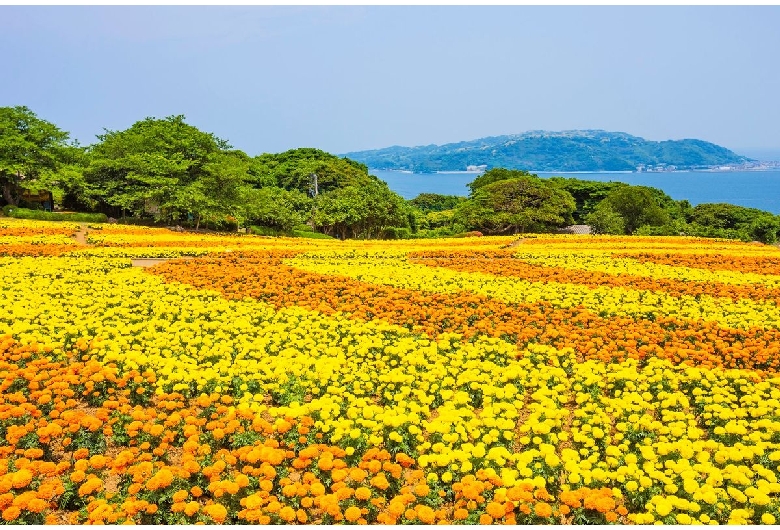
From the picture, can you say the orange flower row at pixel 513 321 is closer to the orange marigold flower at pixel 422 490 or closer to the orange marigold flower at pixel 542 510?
the orange marigold flower at pixel 542 510

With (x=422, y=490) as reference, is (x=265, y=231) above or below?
above

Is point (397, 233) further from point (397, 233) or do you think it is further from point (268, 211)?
point (268, 211)

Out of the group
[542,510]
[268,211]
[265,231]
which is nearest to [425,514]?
[542,510]

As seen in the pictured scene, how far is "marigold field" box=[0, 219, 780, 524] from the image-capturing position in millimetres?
5227

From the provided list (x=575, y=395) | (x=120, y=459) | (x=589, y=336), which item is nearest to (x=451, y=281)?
(x=589, y=336)

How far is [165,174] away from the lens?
34125 mm

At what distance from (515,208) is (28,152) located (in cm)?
3600

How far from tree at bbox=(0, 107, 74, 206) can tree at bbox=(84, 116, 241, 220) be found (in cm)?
241

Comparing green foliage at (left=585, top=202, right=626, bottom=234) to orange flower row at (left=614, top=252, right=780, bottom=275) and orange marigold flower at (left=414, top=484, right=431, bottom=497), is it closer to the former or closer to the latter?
orange flower row at (left=614, top=252, right=780, bottom=275)

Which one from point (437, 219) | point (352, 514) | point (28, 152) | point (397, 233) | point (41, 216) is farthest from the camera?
point (437, 219)

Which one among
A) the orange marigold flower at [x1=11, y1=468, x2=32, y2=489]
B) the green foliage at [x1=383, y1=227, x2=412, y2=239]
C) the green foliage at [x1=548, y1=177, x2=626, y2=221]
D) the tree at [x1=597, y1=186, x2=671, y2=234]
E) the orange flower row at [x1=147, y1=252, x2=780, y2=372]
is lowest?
the orange marigold flower at [x1=11, y1=468, x2=32, y2=489]

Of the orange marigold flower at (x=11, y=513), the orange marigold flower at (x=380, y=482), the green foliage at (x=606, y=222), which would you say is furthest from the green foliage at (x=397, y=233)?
the orange marigold flower at (x=11, y=513)

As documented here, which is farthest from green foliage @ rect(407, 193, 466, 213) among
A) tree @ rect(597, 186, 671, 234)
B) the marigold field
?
the marigold field

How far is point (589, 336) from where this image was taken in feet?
33.8
